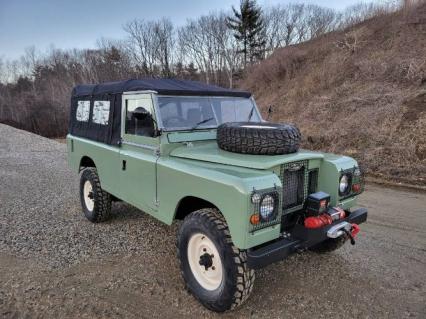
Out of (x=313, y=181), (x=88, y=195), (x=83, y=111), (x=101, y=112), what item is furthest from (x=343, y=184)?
(x=83, y=111)

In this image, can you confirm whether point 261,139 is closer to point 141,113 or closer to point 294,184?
point 294,184

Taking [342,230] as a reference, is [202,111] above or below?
above

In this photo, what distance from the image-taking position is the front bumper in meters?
3.00

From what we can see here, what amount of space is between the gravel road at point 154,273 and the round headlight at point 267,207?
1.03 m

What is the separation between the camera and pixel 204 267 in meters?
3.51

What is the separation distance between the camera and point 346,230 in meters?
3.54

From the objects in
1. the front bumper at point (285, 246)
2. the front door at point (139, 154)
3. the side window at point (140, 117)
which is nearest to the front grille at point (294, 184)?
the front bumper at point (285, 246)

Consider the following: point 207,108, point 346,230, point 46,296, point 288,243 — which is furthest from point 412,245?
point 46,296

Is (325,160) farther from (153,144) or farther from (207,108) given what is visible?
(153,144)

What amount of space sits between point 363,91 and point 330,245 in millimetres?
11980

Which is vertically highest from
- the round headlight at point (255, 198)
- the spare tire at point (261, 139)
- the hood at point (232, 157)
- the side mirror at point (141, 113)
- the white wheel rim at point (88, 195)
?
the side mirror at point (141, 113)

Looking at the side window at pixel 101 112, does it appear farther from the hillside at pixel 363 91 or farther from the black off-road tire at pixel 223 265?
the hillside at pixel 363 91

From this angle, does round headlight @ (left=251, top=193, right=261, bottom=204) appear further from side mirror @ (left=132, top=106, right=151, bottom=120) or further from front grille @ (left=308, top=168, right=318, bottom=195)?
side mirror @ (left=132, top=106, right=151, bottom=120)

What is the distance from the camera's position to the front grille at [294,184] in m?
3.52
